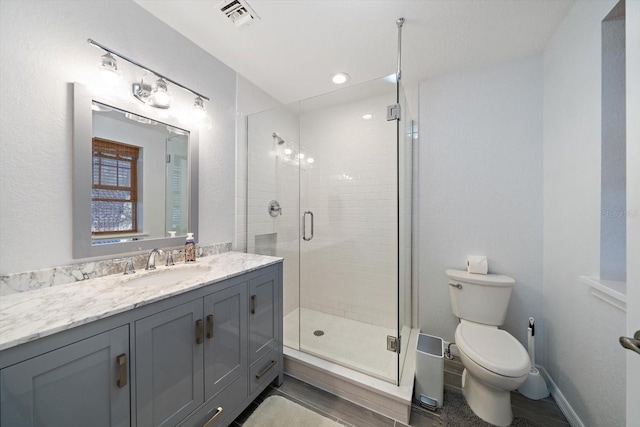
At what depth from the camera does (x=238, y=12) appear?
144 centimetres

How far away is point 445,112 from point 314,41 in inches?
51.1

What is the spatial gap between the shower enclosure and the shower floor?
2cm

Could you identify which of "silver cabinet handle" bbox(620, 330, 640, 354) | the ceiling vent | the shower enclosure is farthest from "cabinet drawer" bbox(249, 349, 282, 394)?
the ceiling vent

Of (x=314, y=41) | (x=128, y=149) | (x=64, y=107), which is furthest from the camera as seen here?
(x=314, y=41)

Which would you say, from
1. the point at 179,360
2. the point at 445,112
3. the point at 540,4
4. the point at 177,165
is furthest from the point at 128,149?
the point at 540,4

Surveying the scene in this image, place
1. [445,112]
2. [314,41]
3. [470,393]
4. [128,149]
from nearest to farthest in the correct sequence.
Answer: [128,149] < [470,393] < [314,41] < [445,112]

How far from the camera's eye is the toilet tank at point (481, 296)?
1724 mm

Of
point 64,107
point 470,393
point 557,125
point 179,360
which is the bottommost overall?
point 470,393

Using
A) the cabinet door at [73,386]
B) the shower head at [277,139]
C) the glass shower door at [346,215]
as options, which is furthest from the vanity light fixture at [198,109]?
the cabinet door at [73,386]

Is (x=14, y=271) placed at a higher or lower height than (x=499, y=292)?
higher

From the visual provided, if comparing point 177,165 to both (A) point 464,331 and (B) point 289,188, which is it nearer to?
(B) point 289,188

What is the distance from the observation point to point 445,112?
209 cm

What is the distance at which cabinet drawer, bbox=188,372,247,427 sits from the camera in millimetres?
1133

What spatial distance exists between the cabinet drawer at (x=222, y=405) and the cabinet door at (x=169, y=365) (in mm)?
78
